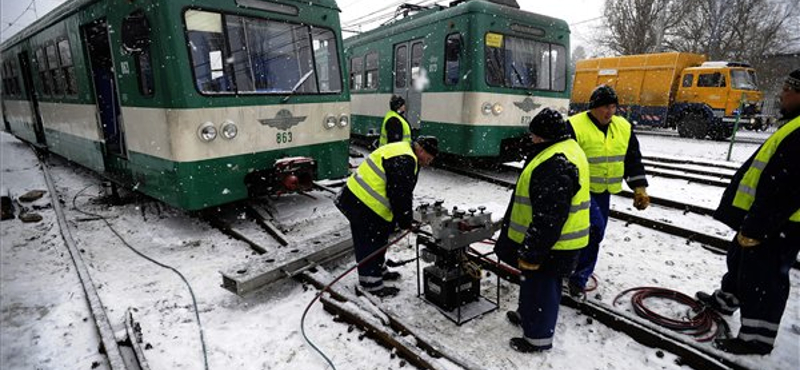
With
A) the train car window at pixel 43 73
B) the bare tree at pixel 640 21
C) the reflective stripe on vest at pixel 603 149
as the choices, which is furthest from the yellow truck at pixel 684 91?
the train car window at pixel 43 73

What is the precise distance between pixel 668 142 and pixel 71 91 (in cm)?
1773

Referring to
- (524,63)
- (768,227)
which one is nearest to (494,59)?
(524,63)

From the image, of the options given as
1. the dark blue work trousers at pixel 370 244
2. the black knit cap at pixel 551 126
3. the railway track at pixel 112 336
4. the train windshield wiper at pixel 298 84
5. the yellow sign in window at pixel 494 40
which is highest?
the yellow sign in window at pixel 494 40

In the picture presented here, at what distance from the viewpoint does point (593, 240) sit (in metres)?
3.62

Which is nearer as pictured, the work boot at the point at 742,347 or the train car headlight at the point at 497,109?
the work boot at the point at 742,347

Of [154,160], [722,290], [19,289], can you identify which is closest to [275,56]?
[154,160]

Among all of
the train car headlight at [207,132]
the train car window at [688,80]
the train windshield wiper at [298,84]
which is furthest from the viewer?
the train car window at [688,80]

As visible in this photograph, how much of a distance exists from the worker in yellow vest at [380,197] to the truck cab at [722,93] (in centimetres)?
1710

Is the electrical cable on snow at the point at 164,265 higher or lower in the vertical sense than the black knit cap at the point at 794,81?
lower

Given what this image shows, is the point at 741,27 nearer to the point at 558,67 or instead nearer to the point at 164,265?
the point at 558,67

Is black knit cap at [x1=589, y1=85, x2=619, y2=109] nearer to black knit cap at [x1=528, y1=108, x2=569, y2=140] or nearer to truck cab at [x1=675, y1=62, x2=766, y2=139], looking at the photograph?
black knit cap at [x1=528, y1=108, x2=569, y2=140]

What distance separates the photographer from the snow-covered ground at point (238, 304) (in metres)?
3.01

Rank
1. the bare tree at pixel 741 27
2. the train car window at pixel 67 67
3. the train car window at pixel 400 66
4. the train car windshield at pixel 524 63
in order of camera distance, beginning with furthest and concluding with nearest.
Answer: the bare tree at pixel 741 27 → the train car window at pixel 400 66 → the train car windshield at pixel 524 63 → the train car window at pixel 67 67

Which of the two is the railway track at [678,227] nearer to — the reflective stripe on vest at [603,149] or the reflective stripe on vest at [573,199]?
the reflective stripe on vest at [603,149]
